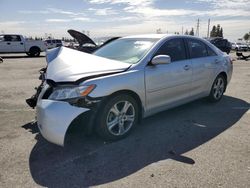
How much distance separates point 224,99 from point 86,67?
164 inches

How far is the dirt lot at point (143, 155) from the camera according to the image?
3.10 meters

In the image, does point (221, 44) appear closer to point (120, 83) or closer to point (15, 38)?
point (15, 38)

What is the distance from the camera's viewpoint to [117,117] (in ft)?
13.5

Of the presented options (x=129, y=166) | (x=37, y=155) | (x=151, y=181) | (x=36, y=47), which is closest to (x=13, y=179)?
(x=37, y=155)

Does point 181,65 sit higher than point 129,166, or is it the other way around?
point 181,65

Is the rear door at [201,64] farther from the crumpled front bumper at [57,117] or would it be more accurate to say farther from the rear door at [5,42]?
the rear door at [5,42]

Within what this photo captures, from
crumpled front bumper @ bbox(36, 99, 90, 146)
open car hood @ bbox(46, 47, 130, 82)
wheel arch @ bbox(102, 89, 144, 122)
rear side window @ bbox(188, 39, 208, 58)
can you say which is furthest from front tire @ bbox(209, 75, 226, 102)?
crumpled front bumper @ bbox(36, 99, 90, 146)

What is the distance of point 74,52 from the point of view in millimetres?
4816

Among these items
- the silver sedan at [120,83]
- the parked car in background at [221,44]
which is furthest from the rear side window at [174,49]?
the parked car in background at [221,44]

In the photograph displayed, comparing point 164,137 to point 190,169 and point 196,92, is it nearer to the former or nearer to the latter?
point 190,169

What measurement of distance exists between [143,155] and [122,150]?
1.07 ft

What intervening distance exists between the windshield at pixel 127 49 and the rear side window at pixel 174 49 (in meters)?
0.21

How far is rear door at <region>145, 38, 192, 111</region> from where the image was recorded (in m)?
4.42

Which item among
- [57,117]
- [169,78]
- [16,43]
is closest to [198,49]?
[169,78]
